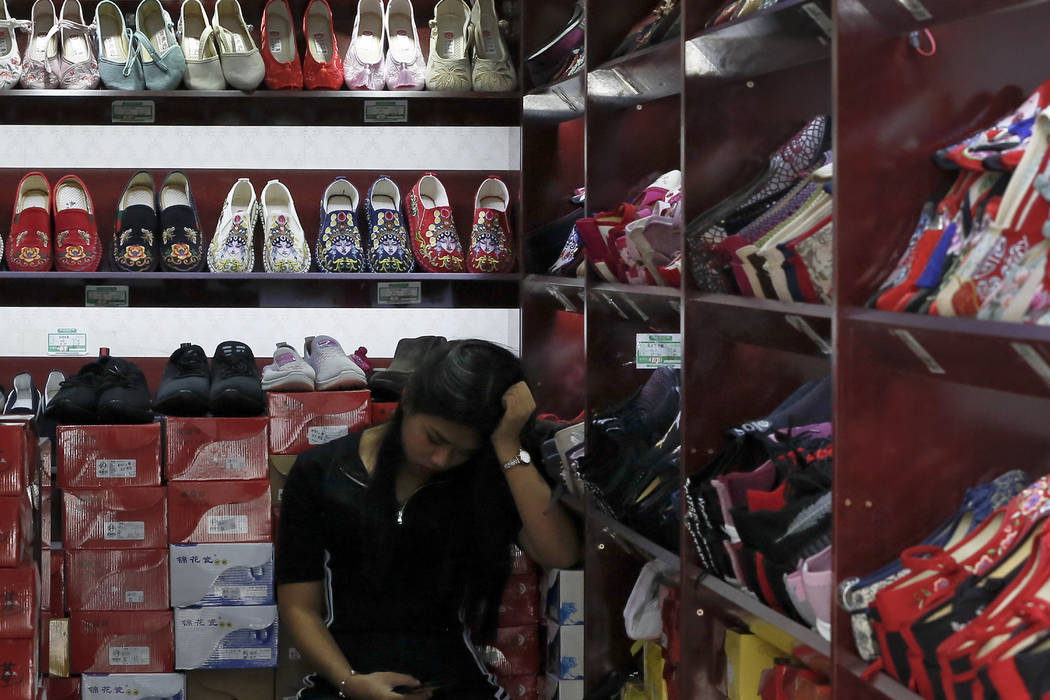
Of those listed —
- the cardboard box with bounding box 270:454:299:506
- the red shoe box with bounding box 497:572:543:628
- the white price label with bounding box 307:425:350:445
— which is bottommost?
the red shoe box with bounding box 497:572:543:628

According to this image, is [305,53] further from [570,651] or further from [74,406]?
[570,651]

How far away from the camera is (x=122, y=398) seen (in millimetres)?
2758

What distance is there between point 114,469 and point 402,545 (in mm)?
812

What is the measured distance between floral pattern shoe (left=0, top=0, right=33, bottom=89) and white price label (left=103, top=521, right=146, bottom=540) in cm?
115

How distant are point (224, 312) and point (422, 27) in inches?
40.0

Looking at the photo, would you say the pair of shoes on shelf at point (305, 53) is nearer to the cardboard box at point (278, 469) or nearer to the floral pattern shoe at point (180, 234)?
the floral pattern shoe at point (180, 234)

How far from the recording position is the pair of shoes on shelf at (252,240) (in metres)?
3.08

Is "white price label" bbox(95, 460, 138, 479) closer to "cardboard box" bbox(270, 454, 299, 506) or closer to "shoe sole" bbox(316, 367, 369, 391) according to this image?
"cardboard box" bbox(270, 454, 299, 506)

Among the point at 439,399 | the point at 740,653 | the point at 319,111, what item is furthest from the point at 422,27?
the point at 740,653

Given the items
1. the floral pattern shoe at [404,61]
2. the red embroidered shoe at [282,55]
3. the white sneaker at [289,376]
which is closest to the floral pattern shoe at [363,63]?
the floral pattern shoe at [404,61]

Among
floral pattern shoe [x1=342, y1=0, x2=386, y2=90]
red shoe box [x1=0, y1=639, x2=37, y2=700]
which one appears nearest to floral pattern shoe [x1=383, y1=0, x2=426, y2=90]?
floral pattern shoe [x1=342, y1=0, x2=386, y2=90]

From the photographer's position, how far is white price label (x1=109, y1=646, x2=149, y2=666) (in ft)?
9.16

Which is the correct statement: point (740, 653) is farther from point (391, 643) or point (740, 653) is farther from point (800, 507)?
point (391, 643)

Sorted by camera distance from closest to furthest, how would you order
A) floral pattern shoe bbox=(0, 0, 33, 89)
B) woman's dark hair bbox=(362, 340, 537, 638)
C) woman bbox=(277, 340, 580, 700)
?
1. woman's dark hair bbox=(362, 340, 537, 638)
2. woman bbox=(277, 340, 580, 700)
3. floral pattern shoe bbox=(0, 0, 33, 89)
